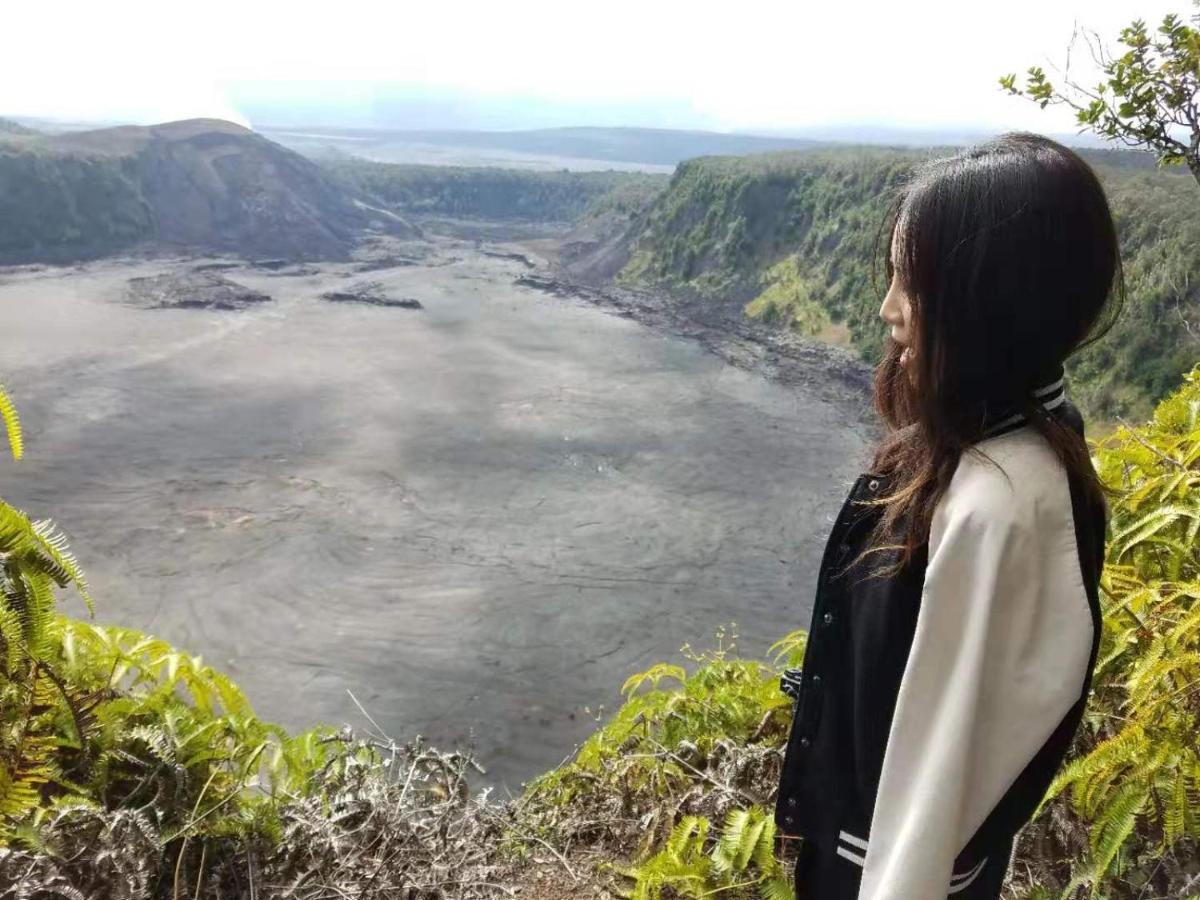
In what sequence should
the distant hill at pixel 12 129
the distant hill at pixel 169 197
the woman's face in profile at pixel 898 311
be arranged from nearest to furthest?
the woman's face in profile at pixel 898 311, the distant hill at pixel 169 197, the distant hill at pixel 12 129

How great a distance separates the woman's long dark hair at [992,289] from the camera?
100 cm

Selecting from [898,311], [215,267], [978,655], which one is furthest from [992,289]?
[215,267]

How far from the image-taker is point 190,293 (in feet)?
82.3

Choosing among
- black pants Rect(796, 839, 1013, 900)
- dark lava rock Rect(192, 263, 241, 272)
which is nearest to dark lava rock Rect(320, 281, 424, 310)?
dark lava rock Rect(192, 263, 241, 272)

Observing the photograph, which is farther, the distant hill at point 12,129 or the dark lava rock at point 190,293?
the distant hill at point 12,129

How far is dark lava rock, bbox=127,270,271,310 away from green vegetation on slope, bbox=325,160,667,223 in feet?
83.8

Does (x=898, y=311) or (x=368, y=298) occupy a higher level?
(x=898, y=311)

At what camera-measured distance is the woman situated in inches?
38.9

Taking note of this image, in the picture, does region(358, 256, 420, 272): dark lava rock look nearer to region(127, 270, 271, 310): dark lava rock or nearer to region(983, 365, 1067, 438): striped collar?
region(127, 270, 271, 310): dark lava rock

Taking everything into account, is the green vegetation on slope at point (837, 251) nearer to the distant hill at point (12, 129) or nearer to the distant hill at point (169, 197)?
the distant hill at point (169, 197)

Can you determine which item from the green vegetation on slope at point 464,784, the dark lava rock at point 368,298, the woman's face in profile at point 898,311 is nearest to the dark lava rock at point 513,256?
the dark lava rock at point 368,298

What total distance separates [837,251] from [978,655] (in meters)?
26.6

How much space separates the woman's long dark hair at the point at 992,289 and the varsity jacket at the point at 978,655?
0.11ft

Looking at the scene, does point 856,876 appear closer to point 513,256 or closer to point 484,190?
point 513,256
